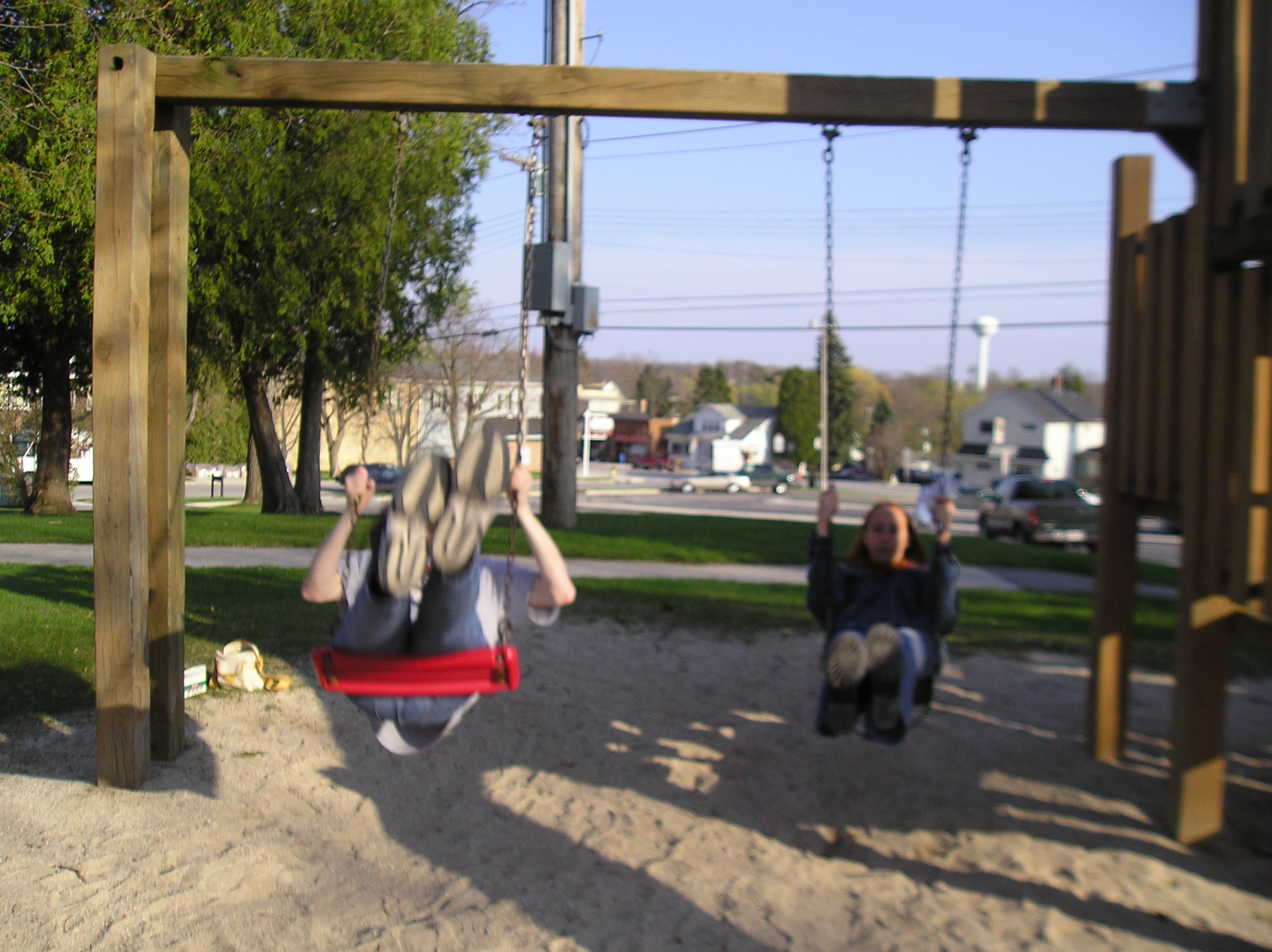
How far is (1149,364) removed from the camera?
445cm

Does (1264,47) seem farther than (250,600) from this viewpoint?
No

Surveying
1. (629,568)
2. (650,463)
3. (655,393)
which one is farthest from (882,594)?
(655,393)

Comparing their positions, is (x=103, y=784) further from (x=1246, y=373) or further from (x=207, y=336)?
(x=207, y=336)

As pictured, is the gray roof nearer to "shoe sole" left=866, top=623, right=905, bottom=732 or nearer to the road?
the road

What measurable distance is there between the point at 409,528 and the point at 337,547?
0.42m

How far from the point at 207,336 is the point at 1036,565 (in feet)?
37.4

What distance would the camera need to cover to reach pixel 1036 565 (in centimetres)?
1388

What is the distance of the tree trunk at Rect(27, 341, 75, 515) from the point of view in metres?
10.5

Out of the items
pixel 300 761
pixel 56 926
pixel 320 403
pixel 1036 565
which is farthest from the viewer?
pixel 1036 565

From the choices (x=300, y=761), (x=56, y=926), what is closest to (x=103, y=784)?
(x=300, y=761)

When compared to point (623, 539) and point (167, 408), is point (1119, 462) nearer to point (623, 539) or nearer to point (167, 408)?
point (167, 408)

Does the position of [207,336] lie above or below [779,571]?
above

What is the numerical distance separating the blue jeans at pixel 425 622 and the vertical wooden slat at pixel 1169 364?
9.94ft

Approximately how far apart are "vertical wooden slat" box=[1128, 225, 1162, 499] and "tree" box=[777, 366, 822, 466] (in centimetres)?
1113
